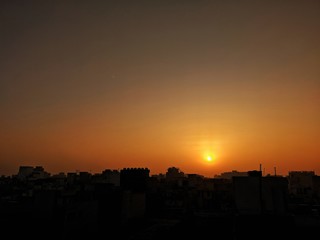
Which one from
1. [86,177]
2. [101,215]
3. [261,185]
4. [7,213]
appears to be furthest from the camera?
[86,177]

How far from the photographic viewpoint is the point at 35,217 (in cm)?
4056

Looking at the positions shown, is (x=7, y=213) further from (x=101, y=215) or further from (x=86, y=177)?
(x=86, y=177)

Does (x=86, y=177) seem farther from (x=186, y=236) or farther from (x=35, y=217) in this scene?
(x=186, y=236)

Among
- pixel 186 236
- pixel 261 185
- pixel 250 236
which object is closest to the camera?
pixel 250 236

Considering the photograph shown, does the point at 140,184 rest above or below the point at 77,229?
above

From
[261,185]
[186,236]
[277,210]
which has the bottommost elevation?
[186,236]

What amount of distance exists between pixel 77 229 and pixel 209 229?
1460 cm

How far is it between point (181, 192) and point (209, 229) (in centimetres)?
3875

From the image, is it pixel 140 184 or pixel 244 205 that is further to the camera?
pixel 140 184

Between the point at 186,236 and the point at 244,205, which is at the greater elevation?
the point at 244,205

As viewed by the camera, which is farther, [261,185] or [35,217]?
[35,217]

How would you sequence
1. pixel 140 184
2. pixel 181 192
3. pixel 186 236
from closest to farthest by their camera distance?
1. pixel 186 236
2. pixel 140 184
3. pixel 181 192

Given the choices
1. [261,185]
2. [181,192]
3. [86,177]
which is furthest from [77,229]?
[86,177]

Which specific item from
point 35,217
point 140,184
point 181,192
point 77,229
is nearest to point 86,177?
point 181,192
